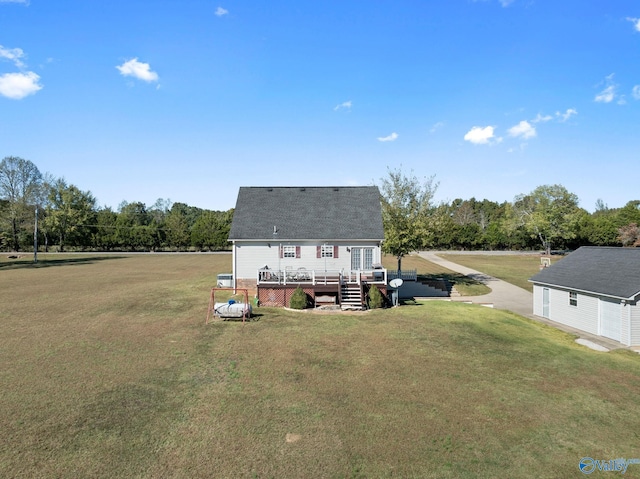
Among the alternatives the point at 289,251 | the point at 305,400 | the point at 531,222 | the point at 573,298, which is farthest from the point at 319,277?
the point at 531,222

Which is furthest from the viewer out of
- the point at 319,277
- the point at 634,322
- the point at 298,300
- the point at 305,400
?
the point at 319,277

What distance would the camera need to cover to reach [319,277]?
23.2 metres

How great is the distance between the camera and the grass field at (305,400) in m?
7.62

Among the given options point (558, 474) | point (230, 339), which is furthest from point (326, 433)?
point (230, 339)

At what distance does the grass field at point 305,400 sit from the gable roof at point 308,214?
30.8ft

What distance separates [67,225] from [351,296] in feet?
234

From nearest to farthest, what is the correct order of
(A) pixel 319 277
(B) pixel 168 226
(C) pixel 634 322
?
(C) pixel 634 322 → (A) pixel 319 277 → (B) pixel 168 226

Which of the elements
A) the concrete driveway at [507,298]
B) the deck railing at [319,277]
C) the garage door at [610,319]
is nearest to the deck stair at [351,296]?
the deck railing at [319,277]

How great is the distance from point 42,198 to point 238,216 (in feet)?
210

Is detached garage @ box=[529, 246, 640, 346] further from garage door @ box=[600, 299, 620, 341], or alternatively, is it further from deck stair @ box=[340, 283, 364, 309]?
deck stair @ box=[340, 283, 364, 309]

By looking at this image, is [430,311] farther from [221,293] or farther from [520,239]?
[520,239]

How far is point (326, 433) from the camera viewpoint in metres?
8.59

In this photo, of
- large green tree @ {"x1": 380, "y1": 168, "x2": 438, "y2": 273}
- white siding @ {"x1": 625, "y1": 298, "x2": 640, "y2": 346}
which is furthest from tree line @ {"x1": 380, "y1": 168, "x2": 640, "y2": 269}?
white siding @ {"x1": 625, "y1": 298, "x2": 640, "y2": 346}

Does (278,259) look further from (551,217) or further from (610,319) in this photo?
(551,217)
